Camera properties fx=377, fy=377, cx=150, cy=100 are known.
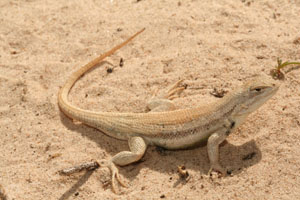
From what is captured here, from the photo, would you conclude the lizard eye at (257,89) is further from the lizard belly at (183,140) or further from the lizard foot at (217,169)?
the lizard foot at (217,169)

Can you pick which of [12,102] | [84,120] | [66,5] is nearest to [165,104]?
[84,120]

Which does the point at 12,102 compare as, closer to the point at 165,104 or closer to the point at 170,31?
the point at 165,104

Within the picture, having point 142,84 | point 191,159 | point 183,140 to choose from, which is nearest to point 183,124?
point 183,140

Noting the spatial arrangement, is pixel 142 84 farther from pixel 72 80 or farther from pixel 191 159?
pixel 191 159

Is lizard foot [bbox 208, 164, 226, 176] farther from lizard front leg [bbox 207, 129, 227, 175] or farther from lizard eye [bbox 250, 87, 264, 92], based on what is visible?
lizard eye [bbox 250, 87, 264, 92]

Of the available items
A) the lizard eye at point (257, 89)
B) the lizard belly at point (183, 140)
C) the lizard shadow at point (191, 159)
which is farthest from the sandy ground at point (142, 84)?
the lizard eye at point (257, 89)

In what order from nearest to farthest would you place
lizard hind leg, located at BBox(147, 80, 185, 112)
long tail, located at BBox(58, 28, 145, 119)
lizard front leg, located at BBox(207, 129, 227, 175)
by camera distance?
1. lizard front leg, located at BBox(207, 129, 227, 175)
2. lizard hind leg, located at BBox(147, 80, 185, 112)
3. long tail, located at BBox(58, 28, 145, 119)

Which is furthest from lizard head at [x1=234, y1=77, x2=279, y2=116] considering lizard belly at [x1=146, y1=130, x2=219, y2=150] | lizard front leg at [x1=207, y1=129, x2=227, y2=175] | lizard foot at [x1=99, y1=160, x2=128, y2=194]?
lizard foot at [x1=99, y1=160, x2=128, y2=194]
